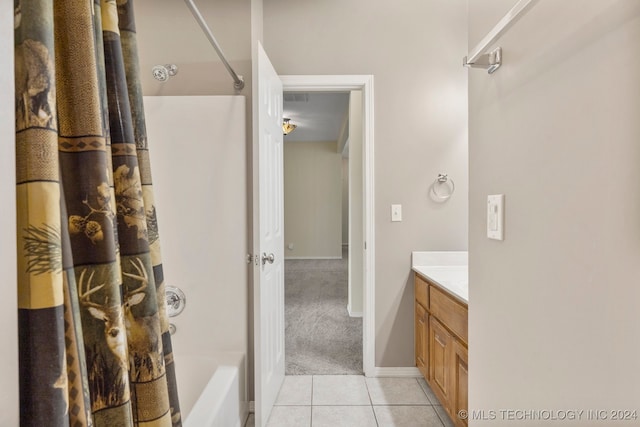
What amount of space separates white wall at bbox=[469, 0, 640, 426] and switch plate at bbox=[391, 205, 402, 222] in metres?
1.29

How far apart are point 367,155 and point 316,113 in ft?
11.1

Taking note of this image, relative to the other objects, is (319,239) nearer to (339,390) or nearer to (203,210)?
(339,390)

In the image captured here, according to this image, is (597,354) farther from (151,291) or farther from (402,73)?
(402,73)

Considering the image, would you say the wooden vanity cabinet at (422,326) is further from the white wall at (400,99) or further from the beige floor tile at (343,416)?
the beige floor tile at (343,416)

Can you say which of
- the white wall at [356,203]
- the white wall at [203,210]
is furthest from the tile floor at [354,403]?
the white wall at [356,203]

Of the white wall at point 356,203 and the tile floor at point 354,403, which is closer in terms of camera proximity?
the tile floor at point 354,403

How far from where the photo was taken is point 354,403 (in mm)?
2074

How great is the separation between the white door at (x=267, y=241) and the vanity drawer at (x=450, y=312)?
0.94 m

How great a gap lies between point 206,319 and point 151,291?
54.4 inches

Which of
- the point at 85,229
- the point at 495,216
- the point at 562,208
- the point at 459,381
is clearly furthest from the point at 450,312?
the point at 85,229

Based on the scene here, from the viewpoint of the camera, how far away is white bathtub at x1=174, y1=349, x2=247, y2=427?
150 centimetres

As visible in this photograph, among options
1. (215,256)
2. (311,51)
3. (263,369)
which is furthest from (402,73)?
(263,369)

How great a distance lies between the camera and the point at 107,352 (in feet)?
1.81

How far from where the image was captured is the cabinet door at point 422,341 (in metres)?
2.16
